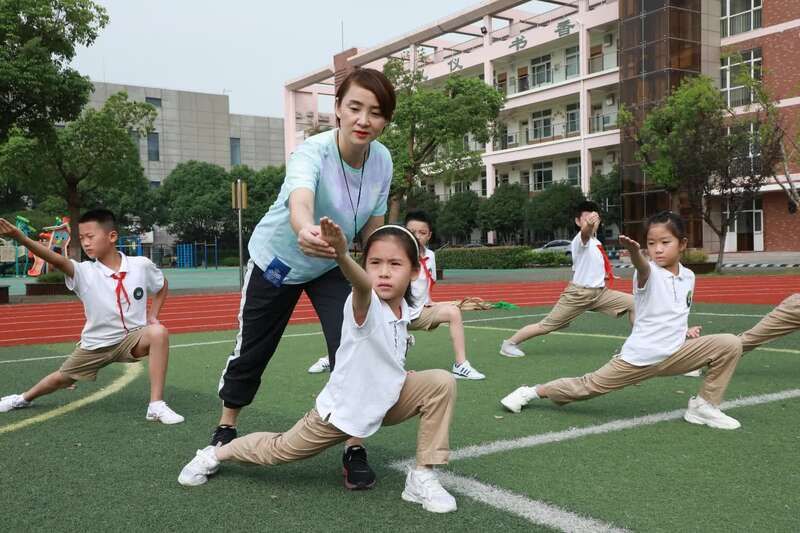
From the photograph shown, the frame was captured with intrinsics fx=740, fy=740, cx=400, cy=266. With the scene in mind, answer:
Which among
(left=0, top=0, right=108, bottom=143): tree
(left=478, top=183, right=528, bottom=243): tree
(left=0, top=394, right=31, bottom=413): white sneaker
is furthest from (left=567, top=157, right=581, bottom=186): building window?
(left=0, top=394, right=31, bottom=413): white sneaker

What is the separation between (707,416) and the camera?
4066 mm

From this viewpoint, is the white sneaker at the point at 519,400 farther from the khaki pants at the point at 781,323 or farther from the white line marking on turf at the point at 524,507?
the khaki pants at the point at 781,323

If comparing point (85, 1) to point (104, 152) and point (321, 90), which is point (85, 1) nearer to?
point (104, 152)

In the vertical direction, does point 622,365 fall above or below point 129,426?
above

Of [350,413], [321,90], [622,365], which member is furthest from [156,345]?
[321,90]

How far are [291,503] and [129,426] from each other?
6.13 feet

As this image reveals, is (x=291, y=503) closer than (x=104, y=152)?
Yes

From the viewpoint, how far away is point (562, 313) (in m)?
6.91

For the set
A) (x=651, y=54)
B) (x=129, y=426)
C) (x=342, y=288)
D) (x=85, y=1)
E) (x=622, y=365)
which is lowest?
(x=129, y=426)

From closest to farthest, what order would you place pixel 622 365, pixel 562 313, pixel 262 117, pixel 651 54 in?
pixel 622 365, pixel 562 313, pixel 651 54, pixel 262 117

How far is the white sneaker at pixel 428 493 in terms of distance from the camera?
2.80 m

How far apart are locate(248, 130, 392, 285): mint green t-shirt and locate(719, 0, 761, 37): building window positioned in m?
34.0

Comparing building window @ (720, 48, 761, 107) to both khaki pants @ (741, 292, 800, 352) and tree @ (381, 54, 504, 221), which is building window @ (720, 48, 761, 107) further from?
khaki pants @ (741, 292, 800, 352)

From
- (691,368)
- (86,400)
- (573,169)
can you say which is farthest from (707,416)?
(573,169)
